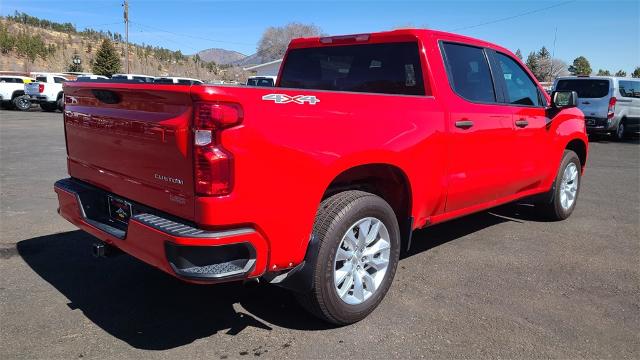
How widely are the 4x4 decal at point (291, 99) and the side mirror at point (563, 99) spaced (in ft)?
11.6

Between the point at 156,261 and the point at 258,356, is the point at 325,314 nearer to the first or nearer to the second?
the point at 258,356

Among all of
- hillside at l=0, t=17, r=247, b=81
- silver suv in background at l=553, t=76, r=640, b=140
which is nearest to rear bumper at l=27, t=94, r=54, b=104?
silver suv in background at l=553, t=76, r=640, b=140

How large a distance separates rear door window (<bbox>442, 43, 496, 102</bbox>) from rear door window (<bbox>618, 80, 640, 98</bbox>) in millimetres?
13927

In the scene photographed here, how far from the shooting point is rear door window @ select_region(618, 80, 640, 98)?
638 inches

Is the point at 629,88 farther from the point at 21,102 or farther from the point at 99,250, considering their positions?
the point at 21,102

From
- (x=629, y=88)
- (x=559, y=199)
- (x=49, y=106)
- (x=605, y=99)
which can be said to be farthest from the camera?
(x=49, y=106)

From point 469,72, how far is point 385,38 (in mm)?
798

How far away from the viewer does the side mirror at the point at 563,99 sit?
17.8 feet

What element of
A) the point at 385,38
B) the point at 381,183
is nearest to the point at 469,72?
the point at 385,38

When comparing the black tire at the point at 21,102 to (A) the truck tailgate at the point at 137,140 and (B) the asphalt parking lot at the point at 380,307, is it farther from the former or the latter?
(A) the truck tailgate at the point at 137,140

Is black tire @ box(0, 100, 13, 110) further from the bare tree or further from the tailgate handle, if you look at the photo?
the bare tree

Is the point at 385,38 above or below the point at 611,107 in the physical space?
above

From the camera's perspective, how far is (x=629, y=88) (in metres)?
16.5

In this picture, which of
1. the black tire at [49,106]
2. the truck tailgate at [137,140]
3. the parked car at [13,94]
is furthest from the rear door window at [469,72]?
the parked car at [13,94]
